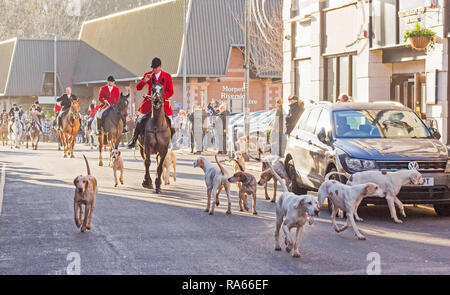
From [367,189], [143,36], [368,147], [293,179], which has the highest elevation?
[143,36]

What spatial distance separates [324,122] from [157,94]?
443cm

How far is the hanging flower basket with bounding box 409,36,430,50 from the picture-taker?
22641 mm

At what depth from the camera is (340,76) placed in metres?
30.2

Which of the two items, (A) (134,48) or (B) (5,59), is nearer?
(A) (134,48)

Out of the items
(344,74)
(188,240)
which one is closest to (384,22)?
(344,74)

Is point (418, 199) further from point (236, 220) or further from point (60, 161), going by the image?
point (60, 161)

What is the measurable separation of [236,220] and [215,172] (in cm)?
109

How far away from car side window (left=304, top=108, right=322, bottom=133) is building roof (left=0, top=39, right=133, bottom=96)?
62.2 meters

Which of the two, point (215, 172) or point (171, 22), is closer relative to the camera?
point (215, 172)

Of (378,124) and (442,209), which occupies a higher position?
(378,124)

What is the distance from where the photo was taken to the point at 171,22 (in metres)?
62.8

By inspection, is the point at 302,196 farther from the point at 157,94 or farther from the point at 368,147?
the point at 157,94

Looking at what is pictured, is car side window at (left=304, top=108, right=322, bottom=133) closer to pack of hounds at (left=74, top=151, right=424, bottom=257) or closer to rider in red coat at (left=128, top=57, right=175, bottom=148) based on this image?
pack of hounds at (left=74, top=151, right=424, bottom=257)
